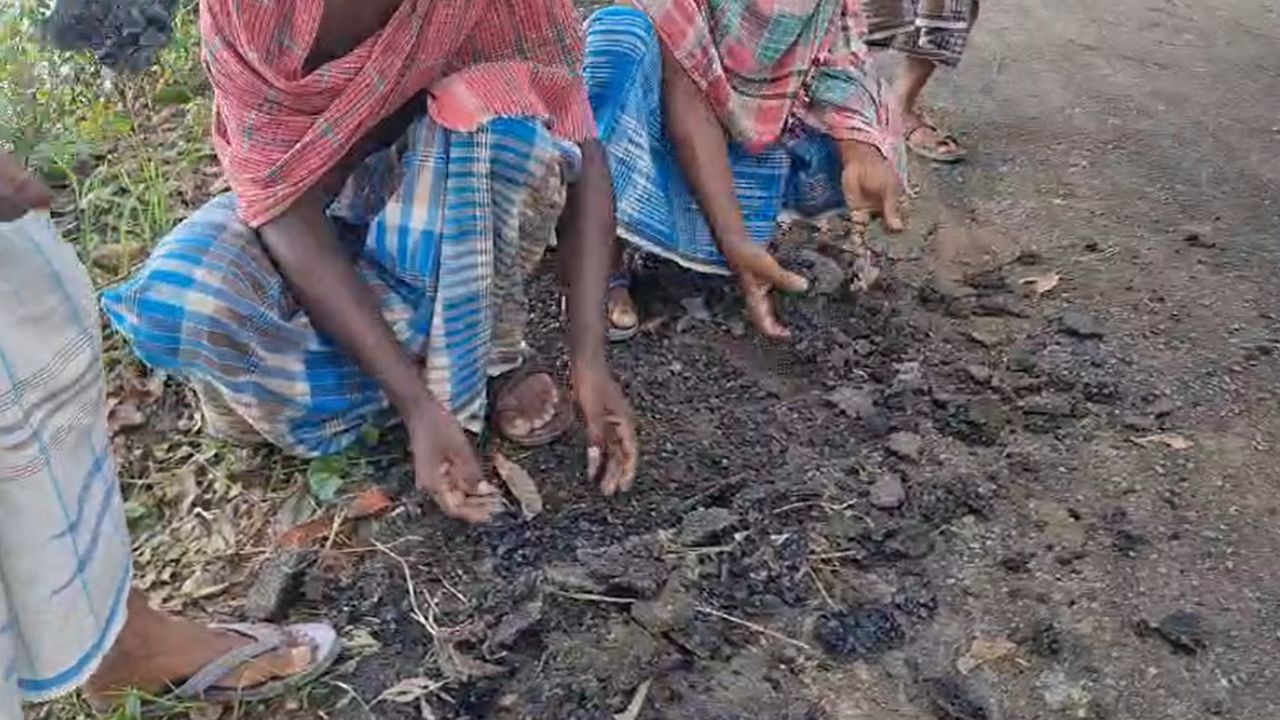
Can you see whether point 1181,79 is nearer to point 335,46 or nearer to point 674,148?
point 674,148

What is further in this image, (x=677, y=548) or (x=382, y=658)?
(x=677, y=548)

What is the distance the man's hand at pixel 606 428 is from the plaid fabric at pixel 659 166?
49 centimetres

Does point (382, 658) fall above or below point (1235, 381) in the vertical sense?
above

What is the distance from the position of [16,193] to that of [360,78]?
0.74m

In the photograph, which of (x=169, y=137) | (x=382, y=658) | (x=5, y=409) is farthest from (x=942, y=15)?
(x=5, y=409)

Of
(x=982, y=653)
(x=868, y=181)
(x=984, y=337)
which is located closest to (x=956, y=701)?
(x=982, y=653)

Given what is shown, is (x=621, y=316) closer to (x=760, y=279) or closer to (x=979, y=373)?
(x=760, y=279)

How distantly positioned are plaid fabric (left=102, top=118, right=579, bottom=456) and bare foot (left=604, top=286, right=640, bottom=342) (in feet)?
1.15

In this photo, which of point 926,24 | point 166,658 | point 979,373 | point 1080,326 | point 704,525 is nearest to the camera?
point 166,658

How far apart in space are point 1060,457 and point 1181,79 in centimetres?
206

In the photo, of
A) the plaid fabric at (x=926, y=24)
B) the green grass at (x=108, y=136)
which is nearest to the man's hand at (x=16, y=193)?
the green grass at (x=108, y=136)

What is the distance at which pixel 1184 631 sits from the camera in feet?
6.76

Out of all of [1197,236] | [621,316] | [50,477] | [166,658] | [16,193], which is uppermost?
[16,193]

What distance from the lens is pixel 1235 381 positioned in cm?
265
